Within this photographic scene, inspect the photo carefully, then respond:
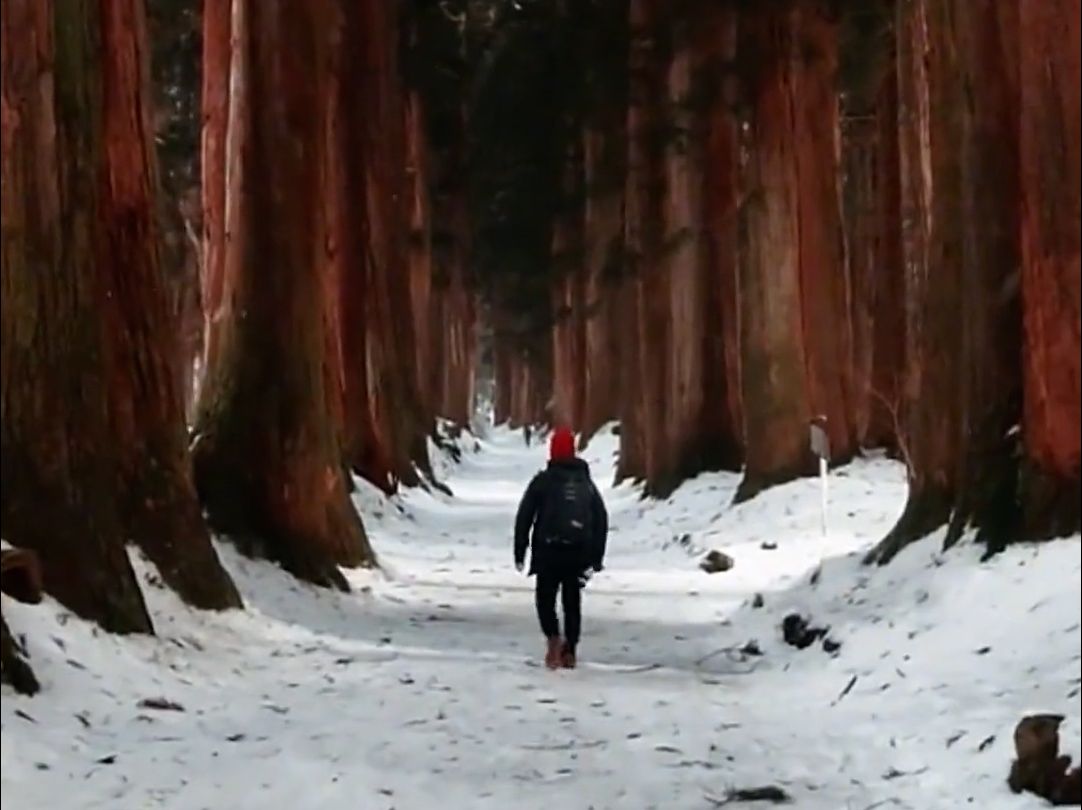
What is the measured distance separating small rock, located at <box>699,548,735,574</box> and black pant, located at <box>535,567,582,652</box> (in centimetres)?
533

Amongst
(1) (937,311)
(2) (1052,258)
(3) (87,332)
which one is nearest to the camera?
(2) (1052,258)

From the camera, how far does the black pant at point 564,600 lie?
9.63m

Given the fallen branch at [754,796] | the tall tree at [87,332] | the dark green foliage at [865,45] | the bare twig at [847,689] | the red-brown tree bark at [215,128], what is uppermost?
the dark green foliage at [865,45]

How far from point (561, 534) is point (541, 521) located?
15cm

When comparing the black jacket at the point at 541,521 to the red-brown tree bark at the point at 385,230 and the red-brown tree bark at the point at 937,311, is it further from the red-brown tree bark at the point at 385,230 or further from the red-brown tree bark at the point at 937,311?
the red-brown tree bark at the point at 385,230

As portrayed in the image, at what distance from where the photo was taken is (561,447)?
31.6ft

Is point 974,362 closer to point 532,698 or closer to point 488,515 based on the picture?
point 532,698

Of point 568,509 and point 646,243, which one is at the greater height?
point 646,243

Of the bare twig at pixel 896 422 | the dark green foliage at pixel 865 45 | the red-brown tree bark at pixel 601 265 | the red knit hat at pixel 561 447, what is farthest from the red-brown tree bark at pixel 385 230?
the red knit hat at pixel 561 447

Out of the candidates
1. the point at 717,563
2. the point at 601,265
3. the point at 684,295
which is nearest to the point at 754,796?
the point at 717,563

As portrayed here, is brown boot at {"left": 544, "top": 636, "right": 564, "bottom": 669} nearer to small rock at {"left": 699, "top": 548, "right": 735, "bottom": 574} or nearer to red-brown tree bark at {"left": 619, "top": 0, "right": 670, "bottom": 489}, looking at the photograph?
small rock at {"left": 699, "top": 548, "right": 735, "bottom": 574}

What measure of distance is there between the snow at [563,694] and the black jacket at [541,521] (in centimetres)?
63

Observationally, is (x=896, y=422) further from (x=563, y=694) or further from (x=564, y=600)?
(x=563, y=694)

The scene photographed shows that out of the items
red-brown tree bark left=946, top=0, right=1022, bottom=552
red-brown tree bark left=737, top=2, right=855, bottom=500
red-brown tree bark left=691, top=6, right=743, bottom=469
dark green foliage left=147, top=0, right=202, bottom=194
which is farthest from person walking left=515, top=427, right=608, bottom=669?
dark green foliage left=147, top=0, right=202, bottom=194
